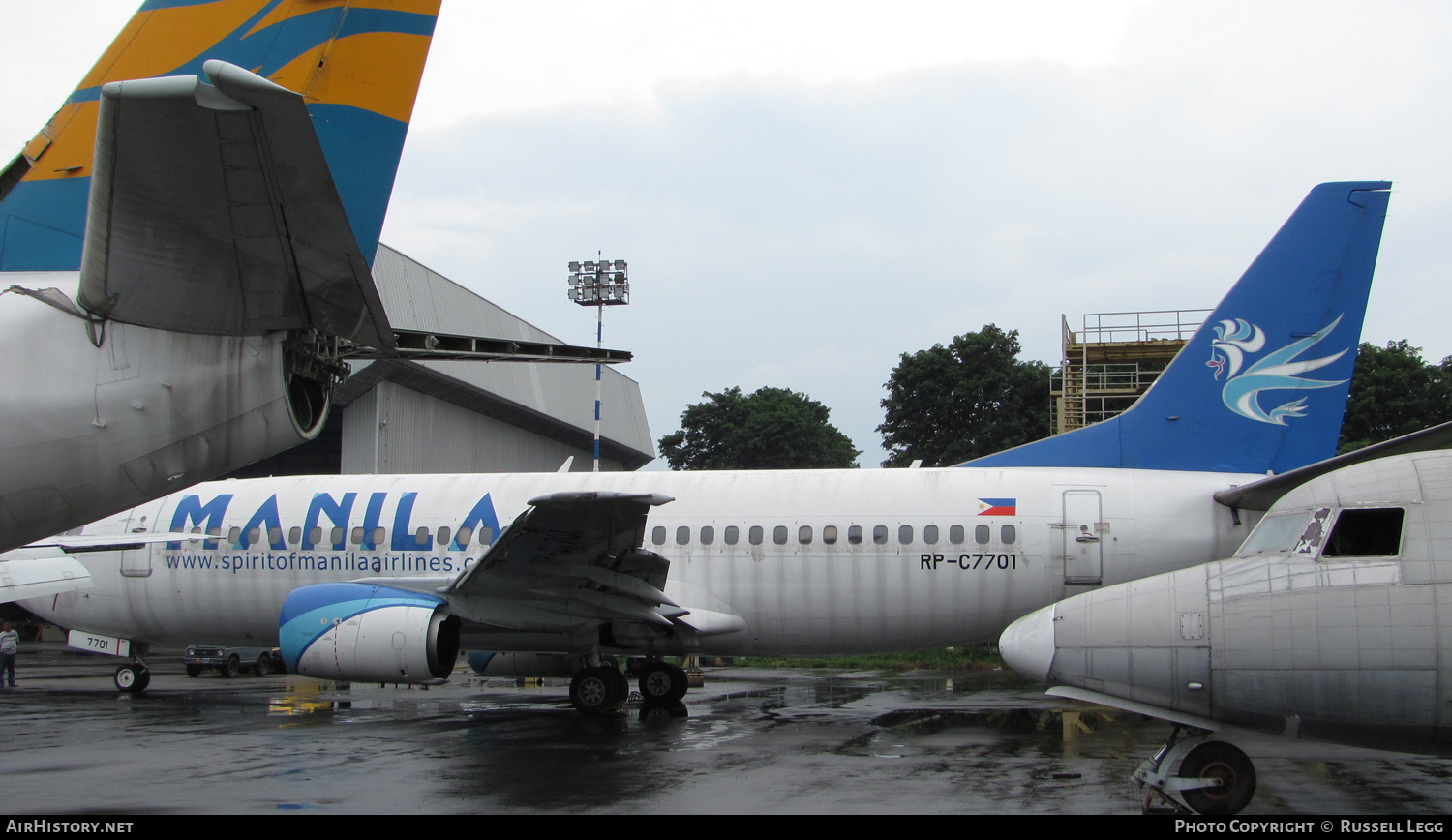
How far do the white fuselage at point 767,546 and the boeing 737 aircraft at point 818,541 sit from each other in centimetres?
3

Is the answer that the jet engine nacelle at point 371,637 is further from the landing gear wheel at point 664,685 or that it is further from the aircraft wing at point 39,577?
the aircraft wing at point 39,577

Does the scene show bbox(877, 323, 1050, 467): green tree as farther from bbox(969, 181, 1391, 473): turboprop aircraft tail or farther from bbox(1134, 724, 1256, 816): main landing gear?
bbox(1134, 724, 1256, 816): main landing gear

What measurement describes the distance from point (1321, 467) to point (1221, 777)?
4.39m

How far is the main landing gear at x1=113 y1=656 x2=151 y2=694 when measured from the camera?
15898mm

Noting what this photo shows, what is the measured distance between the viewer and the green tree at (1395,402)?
37.1 meters

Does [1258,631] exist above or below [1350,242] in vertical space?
below

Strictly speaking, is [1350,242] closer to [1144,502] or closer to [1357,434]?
[1144,502]

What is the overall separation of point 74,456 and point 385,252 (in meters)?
22.6

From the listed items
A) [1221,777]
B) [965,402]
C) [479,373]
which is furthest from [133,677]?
[965,402]

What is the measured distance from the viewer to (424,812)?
7344 mm

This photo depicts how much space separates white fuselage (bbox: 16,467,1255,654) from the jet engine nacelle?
1177mm

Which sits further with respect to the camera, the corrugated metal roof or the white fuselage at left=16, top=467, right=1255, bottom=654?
the corrugated metal roof

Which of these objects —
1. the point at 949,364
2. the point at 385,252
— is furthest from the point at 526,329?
the point at 949,364

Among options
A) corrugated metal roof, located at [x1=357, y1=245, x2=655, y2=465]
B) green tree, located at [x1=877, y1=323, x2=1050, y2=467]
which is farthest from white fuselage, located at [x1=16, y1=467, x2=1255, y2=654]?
green tree, located at [x1=877, y1=323, x2=1050, y2=467]
